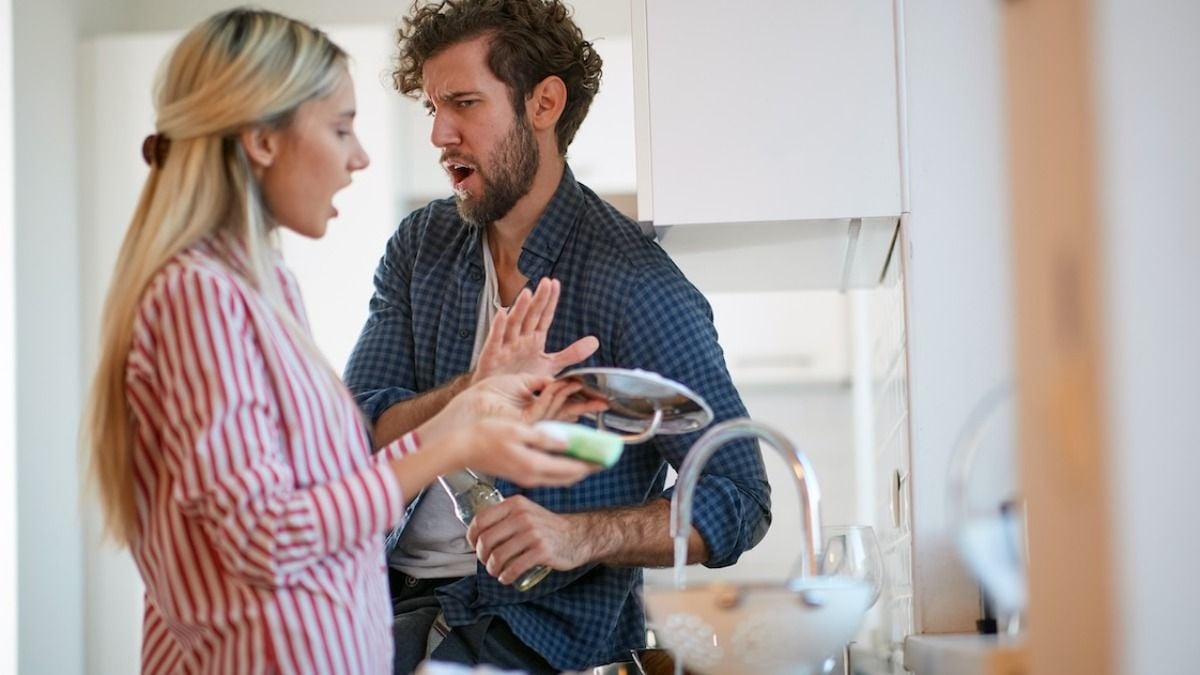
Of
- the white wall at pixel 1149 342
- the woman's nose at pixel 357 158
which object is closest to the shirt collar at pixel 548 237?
the woman's nose at pixel 357 158

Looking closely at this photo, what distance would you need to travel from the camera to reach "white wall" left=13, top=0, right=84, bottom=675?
136 inches

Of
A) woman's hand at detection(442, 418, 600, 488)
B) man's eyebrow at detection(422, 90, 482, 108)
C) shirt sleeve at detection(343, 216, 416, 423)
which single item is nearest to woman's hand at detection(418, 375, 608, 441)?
woman's hand at detection(442, 418, 600, 488)

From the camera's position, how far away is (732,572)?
14.3 feet

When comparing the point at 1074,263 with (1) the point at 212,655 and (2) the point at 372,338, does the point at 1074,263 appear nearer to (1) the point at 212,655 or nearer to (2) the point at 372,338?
(1) the point at 212,655

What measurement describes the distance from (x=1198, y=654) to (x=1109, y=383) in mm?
202

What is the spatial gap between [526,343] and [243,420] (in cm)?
53

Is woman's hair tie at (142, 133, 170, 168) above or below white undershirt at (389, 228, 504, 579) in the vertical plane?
above

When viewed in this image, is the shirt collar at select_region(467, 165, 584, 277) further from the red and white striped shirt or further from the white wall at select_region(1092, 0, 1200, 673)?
the white wall at select_region(1092, 0, 1200, 673)

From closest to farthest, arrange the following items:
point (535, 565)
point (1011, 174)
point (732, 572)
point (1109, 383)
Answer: point (1109, 383) < point (1011, 174) < point (535, 565) < point (732, 572)

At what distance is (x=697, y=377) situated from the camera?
2.05 meters

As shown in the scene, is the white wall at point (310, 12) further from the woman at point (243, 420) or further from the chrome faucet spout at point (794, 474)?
the chrome faucet spout at point (794, 474)

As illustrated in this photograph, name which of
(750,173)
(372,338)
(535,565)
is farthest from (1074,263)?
(372,338)

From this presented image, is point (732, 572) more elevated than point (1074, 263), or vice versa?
point (1074, 263)

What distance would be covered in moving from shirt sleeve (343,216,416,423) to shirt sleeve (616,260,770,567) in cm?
35
